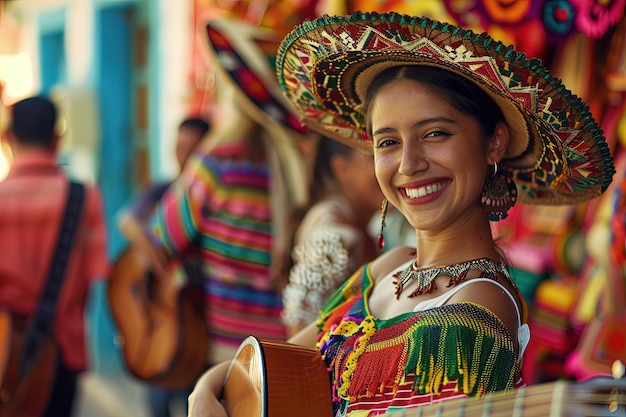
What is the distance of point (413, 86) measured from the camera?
2229 mm

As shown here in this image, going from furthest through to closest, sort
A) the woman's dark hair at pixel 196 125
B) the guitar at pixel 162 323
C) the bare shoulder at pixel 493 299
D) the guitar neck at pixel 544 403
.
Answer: the woman's dark hair at pixel 196 125, the guitar at pixel 162 323, the bare shoulder at pixel 493 299, the guitar neck at pixel 544 403

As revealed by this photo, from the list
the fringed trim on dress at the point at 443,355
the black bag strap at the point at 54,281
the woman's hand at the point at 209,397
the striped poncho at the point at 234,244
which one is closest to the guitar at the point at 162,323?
the striped poncho at the point at 234,244

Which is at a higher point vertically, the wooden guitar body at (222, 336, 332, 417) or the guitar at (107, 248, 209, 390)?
the wooden guitar body at (222, 336, 332, 417)

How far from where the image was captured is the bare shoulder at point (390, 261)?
254 centimetres

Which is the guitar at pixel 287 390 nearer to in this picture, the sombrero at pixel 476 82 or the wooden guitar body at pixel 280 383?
the wooden guitar body at pixel 280 383

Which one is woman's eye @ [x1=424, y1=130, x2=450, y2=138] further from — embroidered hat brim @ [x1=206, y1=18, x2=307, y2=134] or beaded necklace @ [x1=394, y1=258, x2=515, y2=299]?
embroidered hat brim @ [x1=206, y1=18, x2=307, y2=134]

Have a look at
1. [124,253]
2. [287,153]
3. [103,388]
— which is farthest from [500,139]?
[103,388]

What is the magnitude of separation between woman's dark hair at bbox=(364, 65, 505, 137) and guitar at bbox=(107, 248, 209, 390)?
279cm

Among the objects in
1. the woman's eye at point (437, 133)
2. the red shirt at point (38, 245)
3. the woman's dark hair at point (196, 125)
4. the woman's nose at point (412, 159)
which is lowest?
the red shirt at point (38, 245)

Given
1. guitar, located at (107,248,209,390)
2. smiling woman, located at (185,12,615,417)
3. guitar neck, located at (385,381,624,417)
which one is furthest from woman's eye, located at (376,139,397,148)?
guitar, located at (107,248,209,390)

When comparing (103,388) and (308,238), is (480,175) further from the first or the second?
(103,388)

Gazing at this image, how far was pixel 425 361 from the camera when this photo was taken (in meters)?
1.99

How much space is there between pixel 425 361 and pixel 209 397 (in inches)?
27.1

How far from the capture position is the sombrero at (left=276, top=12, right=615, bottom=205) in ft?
6.68
